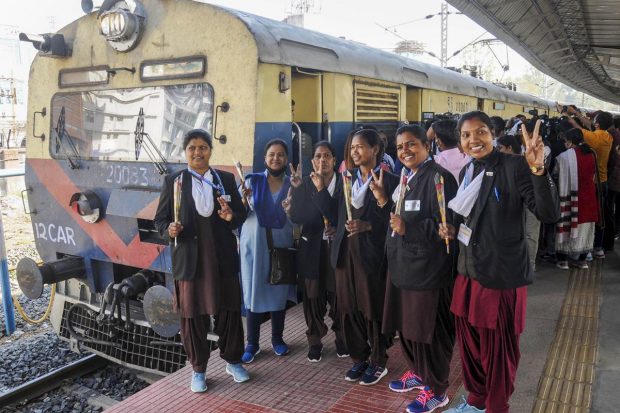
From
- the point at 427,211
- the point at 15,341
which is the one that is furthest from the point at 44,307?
the point at 427,211

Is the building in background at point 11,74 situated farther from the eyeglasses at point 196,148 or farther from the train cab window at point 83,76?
the eyeglasses at point 196,148

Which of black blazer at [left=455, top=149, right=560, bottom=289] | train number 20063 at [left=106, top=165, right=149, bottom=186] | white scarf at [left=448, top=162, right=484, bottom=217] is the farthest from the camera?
train number 20063 at [left=106, top=165, right=149, bottom=186]

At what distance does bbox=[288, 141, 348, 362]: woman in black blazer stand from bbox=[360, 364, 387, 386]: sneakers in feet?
1.08

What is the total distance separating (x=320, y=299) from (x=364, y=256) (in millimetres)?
581

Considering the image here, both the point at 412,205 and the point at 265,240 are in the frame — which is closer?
the point at 412,205

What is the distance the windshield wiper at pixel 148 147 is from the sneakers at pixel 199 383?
156 cm

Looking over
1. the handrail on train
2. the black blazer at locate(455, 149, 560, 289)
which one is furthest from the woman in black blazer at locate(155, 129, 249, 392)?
the handrail on train

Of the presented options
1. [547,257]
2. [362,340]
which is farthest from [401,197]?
[547,257]

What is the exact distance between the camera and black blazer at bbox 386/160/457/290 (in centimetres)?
291

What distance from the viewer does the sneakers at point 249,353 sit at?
3.82 metres

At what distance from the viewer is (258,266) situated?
3.79 meters

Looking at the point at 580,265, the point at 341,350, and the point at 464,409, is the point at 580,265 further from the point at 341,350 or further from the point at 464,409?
the point at 464,409

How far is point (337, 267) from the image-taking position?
135 inches

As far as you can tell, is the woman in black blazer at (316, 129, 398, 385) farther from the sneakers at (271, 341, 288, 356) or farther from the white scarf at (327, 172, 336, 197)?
the sneakers at (271, 341, 288, 356)
